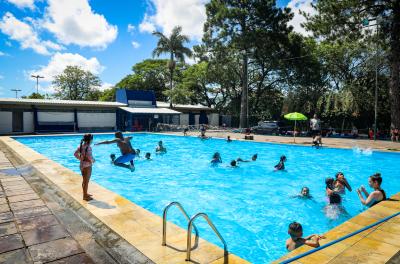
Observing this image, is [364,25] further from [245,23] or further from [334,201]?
[334,201]

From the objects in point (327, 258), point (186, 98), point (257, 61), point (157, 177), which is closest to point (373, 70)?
point (257, 61)

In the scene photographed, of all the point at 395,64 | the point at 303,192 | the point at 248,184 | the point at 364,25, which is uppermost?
the point at 364,25

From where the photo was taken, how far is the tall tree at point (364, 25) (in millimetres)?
21062

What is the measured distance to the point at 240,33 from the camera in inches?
1248

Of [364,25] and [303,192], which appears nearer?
[303,192]

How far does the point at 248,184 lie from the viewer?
11.2 metres

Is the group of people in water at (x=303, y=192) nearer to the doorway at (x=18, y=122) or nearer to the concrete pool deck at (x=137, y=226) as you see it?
the concrete pool deck at (x=137, y=226)

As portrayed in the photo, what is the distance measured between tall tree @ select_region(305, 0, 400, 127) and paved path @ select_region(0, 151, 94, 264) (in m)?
23.5

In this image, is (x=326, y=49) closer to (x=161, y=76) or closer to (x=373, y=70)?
(x=373, y=70)

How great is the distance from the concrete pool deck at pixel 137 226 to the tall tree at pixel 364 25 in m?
22.3

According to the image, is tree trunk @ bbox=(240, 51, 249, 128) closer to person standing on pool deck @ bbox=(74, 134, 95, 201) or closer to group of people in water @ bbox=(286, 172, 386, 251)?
group of people in water @ bbox=(286, 172, 386, 251)

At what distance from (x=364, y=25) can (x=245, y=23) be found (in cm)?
1359

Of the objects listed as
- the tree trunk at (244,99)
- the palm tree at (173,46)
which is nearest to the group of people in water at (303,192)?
the tree trunk at (244,99)

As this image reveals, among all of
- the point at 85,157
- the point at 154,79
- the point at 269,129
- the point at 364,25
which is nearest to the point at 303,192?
the point at 85,157
